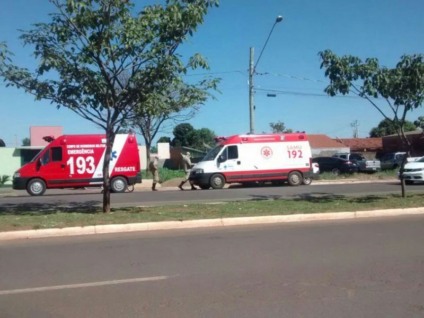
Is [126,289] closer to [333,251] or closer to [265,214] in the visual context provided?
[333,251]

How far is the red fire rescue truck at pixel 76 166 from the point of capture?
829 inches

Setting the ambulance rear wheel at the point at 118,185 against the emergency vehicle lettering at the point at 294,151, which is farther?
the emergency vehicle lettering at the point at 294,151

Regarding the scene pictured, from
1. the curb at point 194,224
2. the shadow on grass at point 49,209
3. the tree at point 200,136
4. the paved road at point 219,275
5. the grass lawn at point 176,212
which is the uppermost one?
the tree at point 200,136

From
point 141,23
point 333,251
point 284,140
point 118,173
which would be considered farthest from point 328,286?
point 284,140

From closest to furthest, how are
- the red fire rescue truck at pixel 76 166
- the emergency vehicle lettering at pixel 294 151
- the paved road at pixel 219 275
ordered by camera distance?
the paved road at pixel 219 275, the red fire rescue truck at pixel 76 166, the emergency vehicle lettering at pixel 294 151

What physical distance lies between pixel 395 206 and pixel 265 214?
12.7 ft

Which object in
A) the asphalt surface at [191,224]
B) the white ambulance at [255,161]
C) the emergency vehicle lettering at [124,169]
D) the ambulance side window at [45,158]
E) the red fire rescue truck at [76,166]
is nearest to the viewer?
the asphalt surface at [191,224]

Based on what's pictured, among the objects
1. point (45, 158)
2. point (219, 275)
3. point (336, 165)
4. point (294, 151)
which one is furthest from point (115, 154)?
point (336, 165)

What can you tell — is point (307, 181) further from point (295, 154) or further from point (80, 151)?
point (80, 151)

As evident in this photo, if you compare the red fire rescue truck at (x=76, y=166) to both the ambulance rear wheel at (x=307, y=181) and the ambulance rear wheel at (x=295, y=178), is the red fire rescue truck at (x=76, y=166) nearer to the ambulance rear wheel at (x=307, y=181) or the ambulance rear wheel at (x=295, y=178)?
the ambulance rear wheel at (x=295, y=178)

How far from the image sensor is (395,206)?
44.3ft

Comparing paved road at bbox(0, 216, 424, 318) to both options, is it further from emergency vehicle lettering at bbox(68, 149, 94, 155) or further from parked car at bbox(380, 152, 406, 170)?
parked car at bbox(380, 152, 406, 170)

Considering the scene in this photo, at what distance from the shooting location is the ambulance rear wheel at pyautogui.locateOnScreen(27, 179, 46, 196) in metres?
21.0

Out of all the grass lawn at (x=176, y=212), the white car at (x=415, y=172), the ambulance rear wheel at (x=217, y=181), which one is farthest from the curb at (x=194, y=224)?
the ambulance rear wheel at (x=217, y=181)
